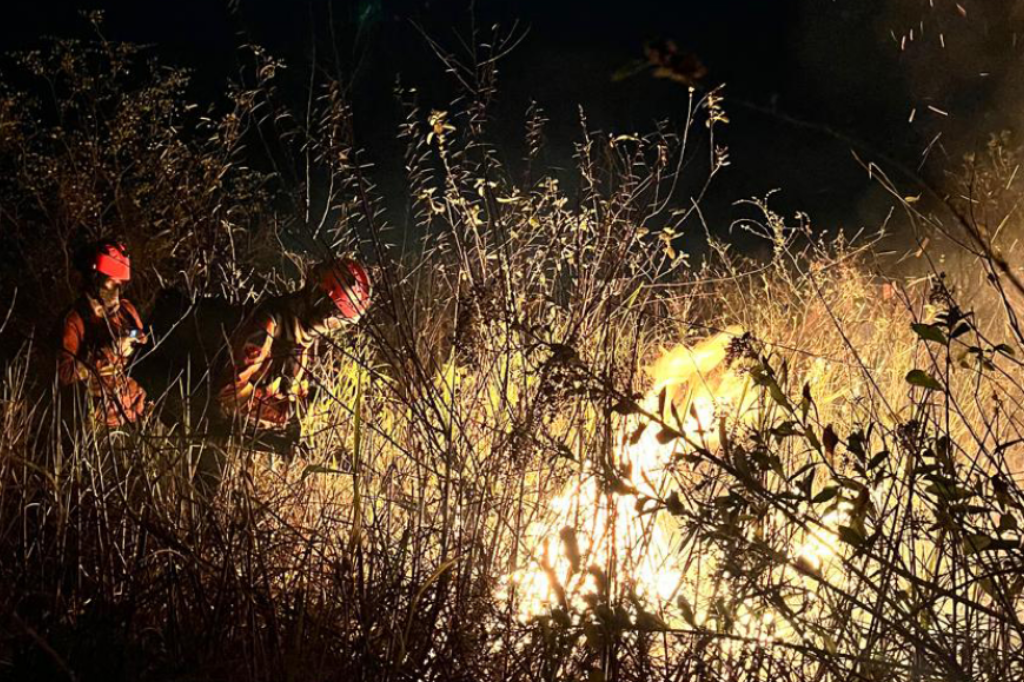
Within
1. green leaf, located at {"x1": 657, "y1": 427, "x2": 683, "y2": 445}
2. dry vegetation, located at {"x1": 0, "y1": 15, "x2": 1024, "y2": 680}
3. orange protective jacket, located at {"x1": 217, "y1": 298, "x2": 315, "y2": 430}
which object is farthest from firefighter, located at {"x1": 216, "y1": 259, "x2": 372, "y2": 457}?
green leaf, located at {"x1": 657, "y1": 427, "x2": 683, "y2": 445}

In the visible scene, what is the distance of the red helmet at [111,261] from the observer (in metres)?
4.91

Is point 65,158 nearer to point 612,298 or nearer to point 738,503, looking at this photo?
point 612,298

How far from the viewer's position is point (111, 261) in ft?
16.2

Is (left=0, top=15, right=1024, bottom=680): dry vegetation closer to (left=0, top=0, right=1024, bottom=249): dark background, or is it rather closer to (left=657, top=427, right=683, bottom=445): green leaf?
(left=657, top=427, right=683, bottom=445): green leaf

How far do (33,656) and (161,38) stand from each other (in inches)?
758

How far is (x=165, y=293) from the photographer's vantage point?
5.04 m

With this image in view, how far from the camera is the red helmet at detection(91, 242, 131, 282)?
4.91 metres

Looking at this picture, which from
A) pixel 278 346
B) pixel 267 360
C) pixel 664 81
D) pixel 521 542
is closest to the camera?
pixel 521 542

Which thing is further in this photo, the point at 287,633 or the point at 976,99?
the point at 976,99

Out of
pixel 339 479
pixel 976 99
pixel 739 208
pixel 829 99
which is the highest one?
pixel 739 208

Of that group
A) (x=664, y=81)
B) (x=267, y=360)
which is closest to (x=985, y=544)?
(x=267, y=360)

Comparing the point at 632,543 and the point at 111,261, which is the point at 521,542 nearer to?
the point at 632,543

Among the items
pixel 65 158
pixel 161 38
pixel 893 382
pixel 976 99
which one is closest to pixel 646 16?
pixel 161 38

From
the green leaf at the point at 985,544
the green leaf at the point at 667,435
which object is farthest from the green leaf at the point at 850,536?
the green leaf at the point at 667,435
